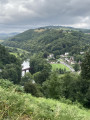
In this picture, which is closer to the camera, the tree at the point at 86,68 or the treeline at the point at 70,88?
the treeline at the point at 70,88

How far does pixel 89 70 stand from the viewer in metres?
17.3

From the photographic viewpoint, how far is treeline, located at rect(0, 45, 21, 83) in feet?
140

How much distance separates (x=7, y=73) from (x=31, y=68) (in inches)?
1241

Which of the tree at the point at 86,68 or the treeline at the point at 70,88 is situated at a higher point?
the tree at the point at 86,68

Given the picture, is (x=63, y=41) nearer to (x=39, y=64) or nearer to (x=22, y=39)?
(x=39, y=64)

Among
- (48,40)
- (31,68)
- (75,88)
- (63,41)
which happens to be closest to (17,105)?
(75,88)

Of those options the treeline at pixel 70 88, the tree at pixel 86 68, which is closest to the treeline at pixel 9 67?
the treeline at pixel 70 88

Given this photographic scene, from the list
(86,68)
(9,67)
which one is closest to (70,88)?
(86,68)

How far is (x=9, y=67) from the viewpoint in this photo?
47688 millimetres

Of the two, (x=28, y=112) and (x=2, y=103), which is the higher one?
(x=2, y=103)

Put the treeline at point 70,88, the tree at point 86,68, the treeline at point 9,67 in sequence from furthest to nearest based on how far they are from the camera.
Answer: the treeline at point 9,67 → the tree at point 86,68 → the treeline at point 70,88

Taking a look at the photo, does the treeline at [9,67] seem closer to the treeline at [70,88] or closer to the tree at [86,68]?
the treeline at [70,88]

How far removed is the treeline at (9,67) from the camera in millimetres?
42594

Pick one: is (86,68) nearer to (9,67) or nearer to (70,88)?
(70,88)
